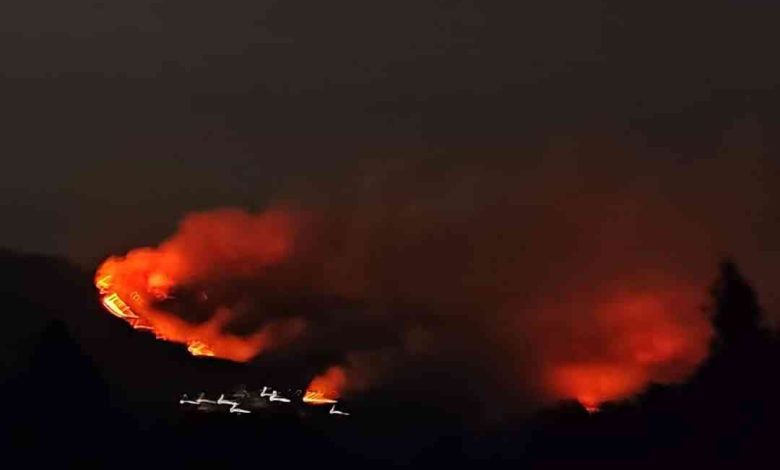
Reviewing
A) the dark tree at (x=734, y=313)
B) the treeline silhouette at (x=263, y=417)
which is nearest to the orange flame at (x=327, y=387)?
the treeline silhouette at (x=263, y=417)

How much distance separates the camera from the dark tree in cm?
1020

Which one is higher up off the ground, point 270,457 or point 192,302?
point 192,302

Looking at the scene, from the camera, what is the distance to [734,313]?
1025 centimetres

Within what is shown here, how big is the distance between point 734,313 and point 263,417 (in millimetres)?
4321

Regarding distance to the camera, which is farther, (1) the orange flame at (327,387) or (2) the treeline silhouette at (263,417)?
(1) the orange flame at (327,387)

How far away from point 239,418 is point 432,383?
1.75 meters

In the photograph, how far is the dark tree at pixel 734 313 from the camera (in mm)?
10195

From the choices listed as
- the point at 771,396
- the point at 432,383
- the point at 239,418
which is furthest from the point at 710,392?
the point at 239,418

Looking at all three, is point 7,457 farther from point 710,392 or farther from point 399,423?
point 710,392

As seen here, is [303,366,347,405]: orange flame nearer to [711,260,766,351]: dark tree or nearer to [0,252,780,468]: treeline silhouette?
[0,252,780,468]: treeline silhouette

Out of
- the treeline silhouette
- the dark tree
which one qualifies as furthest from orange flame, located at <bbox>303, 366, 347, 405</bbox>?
the dark tree

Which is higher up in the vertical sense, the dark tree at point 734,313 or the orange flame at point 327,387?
the dark tree at point 734,313

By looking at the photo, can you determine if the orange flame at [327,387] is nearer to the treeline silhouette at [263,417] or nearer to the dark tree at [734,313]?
the treeline silhouette at [263,417]

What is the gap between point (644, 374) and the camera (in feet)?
33.5
